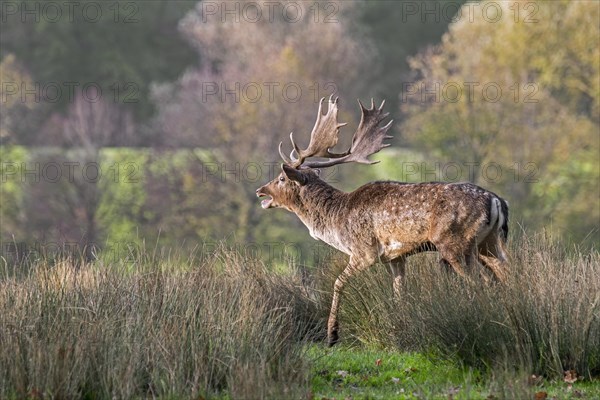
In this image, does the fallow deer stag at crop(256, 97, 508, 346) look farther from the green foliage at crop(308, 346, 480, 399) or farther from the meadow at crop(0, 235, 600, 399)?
the green foliage at crop(308, 346, 480, 399)

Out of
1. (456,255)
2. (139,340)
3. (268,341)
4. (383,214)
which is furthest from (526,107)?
(139,340)

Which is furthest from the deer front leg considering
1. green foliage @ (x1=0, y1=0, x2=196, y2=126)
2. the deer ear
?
green foliage @ (x1=0, y1=0, x2=196, y2=126)

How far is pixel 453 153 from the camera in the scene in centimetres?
4056

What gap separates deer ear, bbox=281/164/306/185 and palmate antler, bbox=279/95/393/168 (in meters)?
0.23

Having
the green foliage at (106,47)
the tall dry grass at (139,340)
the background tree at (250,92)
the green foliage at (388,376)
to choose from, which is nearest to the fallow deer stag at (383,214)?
the green foliage at (388,376)

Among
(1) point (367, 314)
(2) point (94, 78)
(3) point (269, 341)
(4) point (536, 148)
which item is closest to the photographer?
(3) point (269, 341)

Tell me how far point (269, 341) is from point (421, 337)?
1.46 metres

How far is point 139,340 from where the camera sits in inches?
341

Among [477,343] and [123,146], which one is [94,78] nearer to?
[123,146]

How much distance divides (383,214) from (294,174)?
128cm

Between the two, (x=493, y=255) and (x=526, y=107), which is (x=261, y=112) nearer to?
(x=526, y=107)

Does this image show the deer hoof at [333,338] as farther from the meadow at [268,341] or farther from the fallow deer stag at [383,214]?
the meadow at [268,341]

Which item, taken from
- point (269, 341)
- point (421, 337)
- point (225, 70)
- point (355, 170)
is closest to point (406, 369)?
point (421, 337)

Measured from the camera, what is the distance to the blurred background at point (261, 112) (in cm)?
3909
